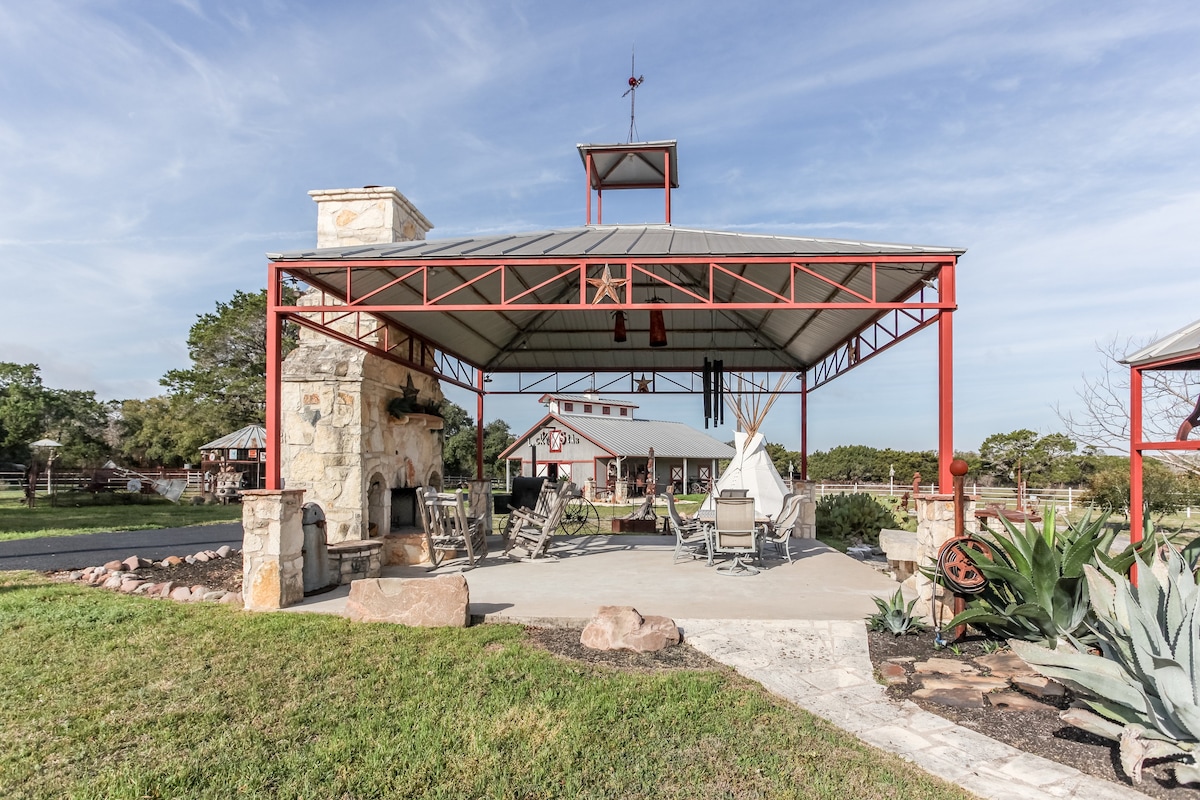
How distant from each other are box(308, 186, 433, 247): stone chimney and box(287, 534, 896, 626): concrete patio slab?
14.9 feet

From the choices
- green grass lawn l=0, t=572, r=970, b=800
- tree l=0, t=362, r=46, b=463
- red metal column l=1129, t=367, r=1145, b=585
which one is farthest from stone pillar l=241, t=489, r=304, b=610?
tree l=0, t=362, r=46, b=463

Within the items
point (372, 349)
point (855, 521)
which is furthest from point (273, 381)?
point (855, 521)

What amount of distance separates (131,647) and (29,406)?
33093 mm

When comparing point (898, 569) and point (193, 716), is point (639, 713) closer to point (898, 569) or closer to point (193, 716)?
point (193, 716)

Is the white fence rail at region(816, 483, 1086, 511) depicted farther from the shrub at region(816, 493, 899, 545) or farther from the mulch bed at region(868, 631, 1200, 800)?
the mulch bed at region(868, 631, 1200, 800)

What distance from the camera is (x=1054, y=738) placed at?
3371mm

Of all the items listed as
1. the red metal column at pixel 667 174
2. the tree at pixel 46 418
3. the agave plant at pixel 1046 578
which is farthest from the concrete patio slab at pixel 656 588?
the tree at pixel 46 418

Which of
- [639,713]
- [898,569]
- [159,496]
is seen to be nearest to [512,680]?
[639,713]

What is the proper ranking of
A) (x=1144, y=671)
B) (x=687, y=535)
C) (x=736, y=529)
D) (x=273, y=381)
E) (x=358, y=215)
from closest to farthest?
(x=1144, y=671) < (x=273, y=381) < (x=736, y=529) < (x=687, y=535) < (x=358, y=215)

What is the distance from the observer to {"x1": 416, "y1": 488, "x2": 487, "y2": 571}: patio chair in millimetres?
7809

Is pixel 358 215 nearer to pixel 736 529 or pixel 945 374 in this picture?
pixel 736 529

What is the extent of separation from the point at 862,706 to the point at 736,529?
151 inches

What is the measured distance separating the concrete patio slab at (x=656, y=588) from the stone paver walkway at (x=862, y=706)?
0.32 m

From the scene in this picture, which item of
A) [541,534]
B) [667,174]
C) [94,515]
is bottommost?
[94,515]
